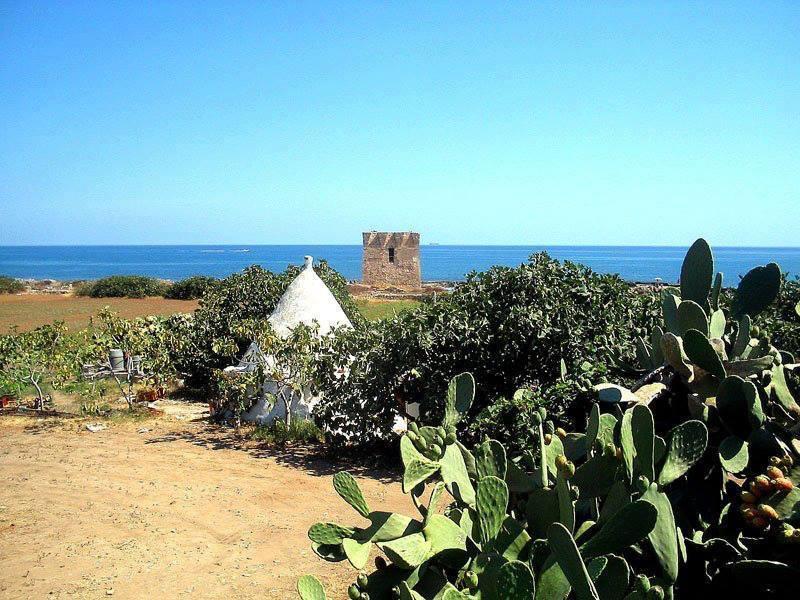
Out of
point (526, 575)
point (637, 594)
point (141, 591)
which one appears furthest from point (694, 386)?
point (141, 591)

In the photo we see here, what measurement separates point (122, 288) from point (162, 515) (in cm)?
3668

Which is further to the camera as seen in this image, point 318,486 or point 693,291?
point 318,486

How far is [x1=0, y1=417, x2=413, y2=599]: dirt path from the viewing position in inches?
207

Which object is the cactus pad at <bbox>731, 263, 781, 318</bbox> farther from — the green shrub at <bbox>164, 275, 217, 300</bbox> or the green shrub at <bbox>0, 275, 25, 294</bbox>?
the green shrub at <bbox>0, 275, 25, 294</bbox>

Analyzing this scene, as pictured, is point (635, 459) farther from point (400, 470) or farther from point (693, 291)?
point (400, 470)

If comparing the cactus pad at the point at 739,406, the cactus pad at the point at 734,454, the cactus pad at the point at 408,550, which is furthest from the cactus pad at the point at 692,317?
the cactus pad at the point at 408,550

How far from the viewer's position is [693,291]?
244 centimetres

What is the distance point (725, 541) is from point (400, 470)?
6780mm

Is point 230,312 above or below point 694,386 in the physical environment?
below

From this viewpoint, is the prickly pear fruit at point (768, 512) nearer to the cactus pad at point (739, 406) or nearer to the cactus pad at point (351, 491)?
the cactus pad at point (739, 406)

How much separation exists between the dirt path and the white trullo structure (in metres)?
0.93

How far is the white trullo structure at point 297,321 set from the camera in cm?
1023

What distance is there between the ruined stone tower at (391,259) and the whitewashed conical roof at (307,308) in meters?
37.2

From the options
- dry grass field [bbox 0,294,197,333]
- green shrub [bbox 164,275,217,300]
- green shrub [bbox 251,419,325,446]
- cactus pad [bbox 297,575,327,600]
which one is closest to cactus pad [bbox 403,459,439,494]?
cactus pad [bbox 297,575,327,600]
